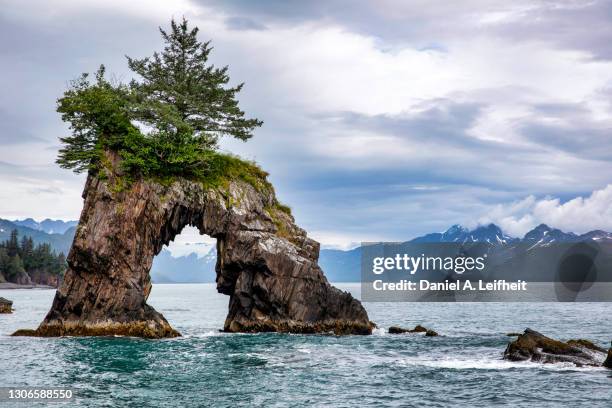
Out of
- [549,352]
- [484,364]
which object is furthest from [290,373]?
[549,352]

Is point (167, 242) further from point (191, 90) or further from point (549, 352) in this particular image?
point (549, 352)

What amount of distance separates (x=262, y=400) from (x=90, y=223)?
3456cm

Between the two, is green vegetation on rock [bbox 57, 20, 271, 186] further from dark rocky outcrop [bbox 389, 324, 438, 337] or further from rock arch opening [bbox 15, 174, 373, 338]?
dark rocky outcrop [bbox 389, 324, 438, 337]

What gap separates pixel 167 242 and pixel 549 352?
4090 centimetres

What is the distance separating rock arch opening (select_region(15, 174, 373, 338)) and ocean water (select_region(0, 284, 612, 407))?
4.09m

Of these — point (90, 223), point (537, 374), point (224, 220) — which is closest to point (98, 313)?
point (90, 223)

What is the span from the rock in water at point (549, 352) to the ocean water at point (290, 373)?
1.50 m

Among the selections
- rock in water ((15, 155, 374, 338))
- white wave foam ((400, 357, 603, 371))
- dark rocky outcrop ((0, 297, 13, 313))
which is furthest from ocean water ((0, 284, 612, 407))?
dark rocky outcrop ((0, 297, 13, 313))

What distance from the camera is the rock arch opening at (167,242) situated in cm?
6081

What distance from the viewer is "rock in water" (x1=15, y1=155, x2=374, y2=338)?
60.8 m

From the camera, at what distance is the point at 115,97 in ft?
211

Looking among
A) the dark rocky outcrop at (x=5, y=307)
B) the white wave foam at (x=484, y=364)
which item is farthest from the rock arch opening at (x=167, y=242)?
the dark rocky outcrop at (x=5, y=307)

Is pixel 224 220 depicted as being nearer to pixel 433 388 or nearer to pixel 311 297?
pixel 311 297

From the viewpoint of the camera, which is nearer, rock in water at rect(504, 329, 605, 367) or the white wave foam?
the white wave foam
